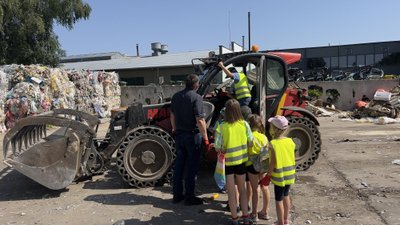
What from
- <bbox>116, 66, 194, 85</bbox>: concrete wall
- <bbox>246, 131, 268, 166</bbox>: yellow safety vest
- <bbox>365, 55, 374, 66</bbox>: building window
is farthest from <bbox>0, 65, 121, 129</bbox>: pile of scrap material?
<bbox>365, 55, 374, 66</bbox>: building window

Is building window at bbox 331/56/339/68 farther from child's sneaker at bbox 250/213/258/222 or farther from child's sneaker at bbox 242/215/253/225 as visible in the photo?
child's sneaker at bbox 242/215/253/225

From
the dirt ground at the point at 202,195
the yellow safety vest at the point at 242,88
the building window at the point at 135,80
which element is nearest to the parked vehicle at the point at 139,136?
the yellow safety vest at the point at 242,88

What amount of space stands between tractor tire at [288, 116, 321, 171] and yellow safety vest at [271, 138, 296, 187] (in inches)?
130

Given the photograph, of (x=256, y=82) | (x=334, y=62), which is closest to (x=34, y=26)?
(x=256, y=82)

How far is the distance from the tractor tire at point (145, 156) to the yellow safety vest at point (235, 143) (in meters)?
1.99

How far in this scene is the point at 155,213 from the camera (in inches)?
236

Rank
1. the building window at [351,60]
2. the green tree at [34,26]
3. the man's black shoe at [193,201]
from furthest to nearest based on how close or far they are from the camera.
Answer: the building window at [351,60], the green tree at [34,26], the man's black shoe at [193,201]

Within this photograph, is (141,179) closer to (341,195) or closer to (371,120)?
(341,195)

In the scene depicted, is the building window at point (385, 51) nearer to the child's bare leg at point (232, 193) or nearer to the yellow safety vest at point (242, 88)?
the yellow safety vest at point (242, 88)

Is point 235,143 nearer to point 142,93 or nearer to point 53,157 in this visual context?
point 53,157

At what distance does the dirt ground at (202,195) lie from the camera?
5.75 metres

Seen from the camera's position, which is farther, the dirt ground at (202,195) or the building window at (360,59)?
the building window at (360,59)

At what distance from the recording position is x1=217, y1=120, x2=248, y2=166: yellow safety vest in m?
5.36

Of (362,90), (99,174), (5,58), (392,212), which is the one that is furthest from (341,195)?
(5,58)
